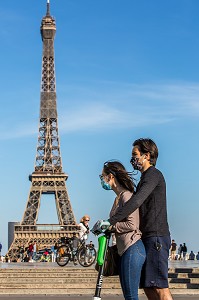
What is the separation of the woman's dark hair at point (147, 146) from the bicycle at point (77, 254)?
13648 mm

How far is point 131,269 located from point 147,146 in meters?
0.97

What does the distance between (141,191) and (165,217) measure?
0.34m

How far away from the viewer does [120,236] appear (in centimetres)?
573

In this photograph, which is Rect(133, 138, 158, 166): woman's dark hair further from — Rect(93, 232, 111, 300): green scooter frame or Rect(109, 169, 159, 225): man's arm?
Rect(93, 232, 111, 300): green scooter frame

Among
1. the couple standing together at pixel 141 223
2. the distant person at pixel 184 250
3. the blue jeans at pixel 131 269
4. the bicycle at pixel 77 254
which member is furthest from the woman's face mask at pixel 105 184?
the distant person at pixel 184 250

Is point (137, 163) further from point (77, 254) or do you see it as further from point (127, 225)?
point (77, 254)

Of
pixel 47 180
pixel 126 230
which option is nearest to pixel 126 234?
pixel 126 230

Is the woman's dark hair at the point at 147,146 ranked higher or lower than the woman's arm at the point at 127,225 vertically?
higher

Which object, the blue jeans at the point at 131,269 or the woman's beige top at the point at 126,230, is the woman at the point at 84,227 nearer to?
the woman's beige top at the point at 126,230

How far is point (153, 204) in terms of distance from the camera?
19.0ft

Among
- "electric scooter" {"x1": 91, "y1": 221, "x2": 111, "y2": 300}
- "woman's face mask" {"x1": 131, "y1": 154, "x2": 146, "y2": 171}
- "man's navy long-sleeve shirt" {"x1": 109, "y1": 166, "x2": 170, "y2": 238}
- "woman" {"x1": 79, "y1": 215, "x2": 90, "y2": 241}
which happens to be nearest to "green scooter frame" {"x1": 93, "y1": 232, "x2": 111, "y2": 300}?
"electric scooter" {"x1": 91, "y1": 221, "x2": 111, "y2": 300}

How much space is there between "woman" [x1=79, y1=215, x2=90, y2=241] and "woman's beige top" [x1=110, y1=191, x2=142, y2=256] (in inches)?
548

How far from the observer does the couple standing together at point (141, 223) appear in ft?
18.3

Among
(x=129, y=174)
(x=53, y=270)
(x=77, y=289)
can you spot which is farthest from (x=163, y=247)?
(x=53, y=270)
